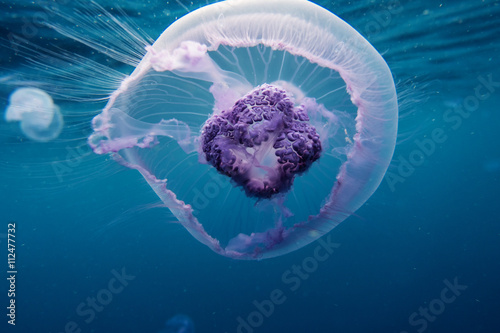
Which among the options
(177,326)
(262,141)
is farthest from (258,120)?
(177,326)

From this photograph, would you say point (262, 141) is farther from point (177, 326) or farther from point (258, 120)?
point (177, 326)

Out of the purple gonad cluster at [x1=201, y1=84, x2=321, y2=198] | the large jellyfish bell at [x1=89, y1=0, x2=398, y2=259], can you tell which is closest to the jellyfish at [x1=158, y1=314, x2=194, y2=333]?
the large jellyfish bell at [x1=89, y1=0, x2=398, y2=259]

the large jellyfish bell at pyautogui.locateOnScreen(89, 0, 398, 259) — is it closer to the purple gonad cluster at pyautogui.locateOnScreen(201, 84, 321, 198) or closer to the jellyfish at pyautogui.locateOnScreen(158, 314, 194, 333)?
the purple gonad cluster at pyautogui.locateOnScreen(201, 84, 321, 198)

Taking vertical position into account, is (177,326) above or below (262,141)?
above

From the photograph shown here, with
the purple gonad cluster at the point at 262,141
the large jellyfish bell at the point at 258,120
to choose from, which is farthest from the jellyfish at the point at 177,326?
the purple gonad cluster at the point at 262,141

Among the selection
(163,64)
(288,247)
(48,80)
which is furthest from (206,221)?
(48,80)

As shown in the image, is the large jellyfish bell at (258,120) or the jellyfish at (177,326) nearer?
the large jellyfish bell at (258,120)

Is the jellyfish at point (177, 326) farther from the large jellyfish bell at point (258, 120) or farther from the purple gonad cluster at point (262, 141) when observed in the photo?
the purple gonad cluster at point (262, 141)
